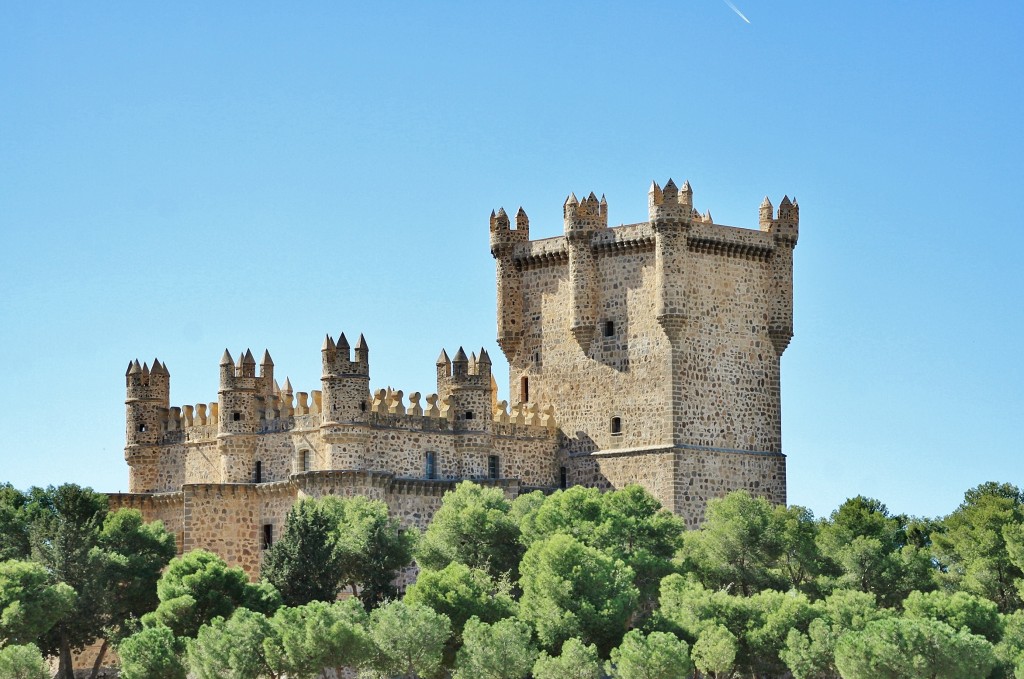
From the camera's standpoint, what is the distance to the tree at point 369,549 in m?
78.8

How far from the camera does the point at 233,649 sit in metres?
71.4

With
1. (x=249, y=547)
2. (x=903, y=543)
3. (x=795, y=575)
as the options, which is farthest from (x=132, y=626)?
(x=903, y=543)

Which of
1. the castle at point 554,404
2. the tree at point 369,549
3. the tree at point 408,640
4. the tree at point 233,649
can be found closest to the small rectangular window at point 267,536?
the castle at point 554,404

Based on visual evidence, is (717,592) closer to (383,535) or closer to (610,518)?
(610,518)

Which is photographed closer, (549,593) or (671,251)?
(549,593)

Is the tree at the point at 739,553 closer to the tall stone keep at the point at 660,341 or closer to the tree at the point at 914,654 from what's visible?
the tall stone keep at the point at 660,341

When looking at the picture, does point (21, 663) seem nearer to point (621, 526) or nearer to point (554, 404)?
point (621, 526)

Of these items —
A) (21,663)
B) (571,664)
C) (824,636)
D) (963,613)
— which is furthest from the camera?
(963,613)

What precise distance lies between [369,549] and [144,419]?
536 inches

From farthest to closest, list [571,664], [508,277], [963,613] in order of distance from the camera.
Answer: [508,277]
[963,613]
[571,664]

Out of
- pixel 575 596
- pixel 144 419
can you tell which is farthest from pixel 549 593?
pixel 144 419

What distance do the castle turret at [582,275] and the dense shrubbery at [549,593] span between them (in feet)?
26.2

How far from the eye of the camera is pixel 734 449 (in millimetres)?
87125

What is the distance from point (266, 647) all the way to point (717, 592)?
14.6 meters
